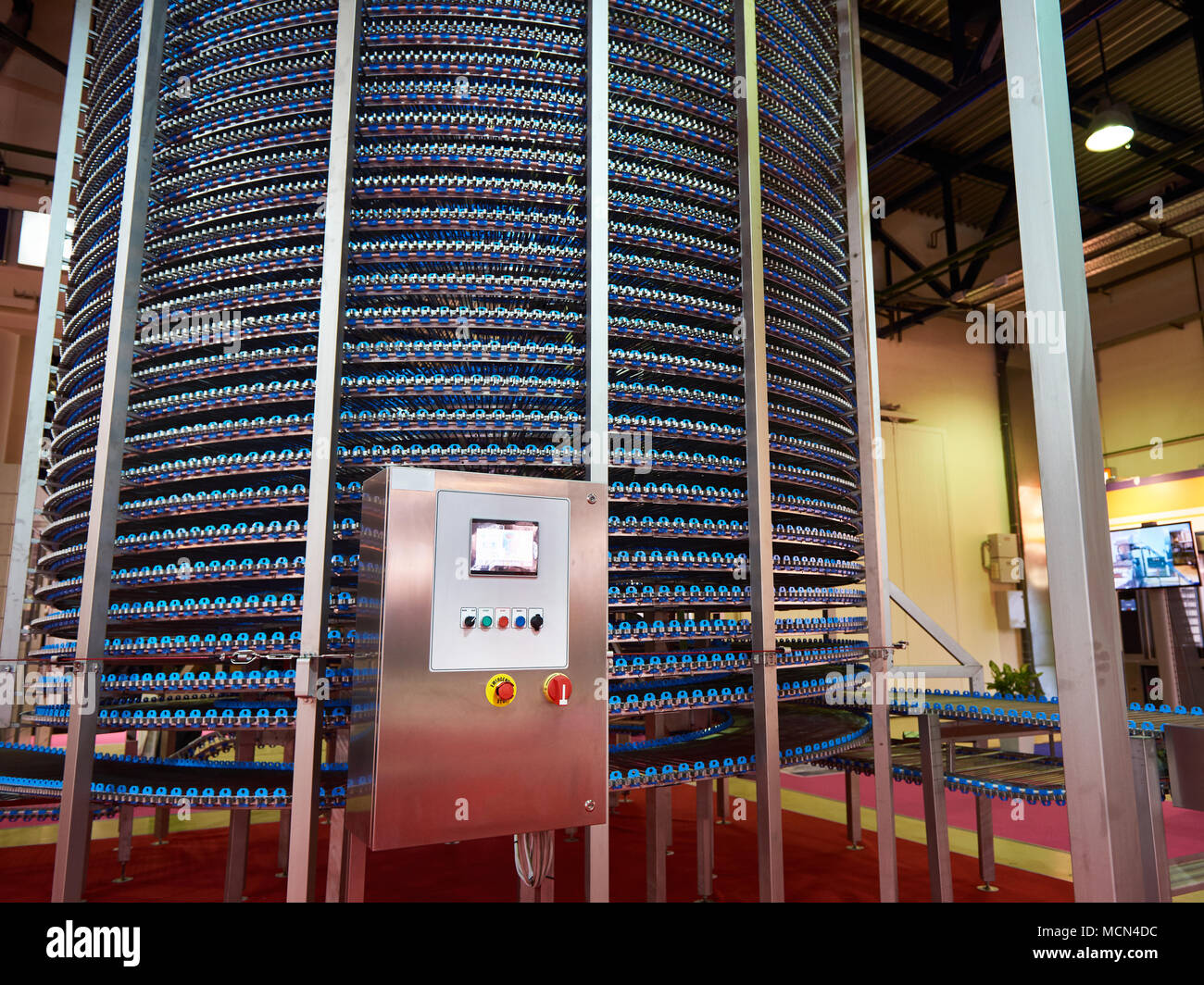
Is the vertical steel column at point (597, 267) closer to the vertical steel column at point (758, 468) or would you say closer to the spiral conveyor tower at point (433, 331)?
the spiral conveyor tower at point (433, 331)

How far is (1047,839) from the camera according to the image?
5.95 m

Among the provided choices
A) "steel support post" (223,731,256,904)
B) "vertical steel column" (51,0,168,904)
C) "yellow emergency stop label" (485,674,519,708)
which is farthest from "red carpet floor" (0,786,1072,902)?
"yellow emergency stop label" (485,674,519,708)

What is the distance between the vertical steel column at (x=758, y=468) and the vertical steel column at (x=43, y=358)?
347 cm

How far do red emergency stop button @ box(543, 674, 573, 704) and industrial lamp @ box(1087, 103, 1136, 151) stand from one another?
8024mm

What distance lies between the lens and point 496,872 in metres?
5.27

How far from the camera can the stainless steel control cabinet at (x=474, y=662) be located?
106 inches

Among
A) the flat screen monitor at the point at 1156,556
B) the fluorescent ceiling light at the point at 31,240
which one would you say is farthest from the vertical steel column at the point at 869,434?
the flat screen monitor at the point at 1156,556

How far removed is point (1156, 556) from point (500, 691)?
42.4 feet

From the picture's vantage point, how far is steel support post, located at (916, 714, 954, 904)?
13.9ft

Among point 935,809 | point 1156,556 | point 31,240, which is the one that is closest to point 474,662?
point 935,809

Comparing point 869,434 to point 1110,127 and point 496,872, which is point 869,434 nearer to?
point 496,872
